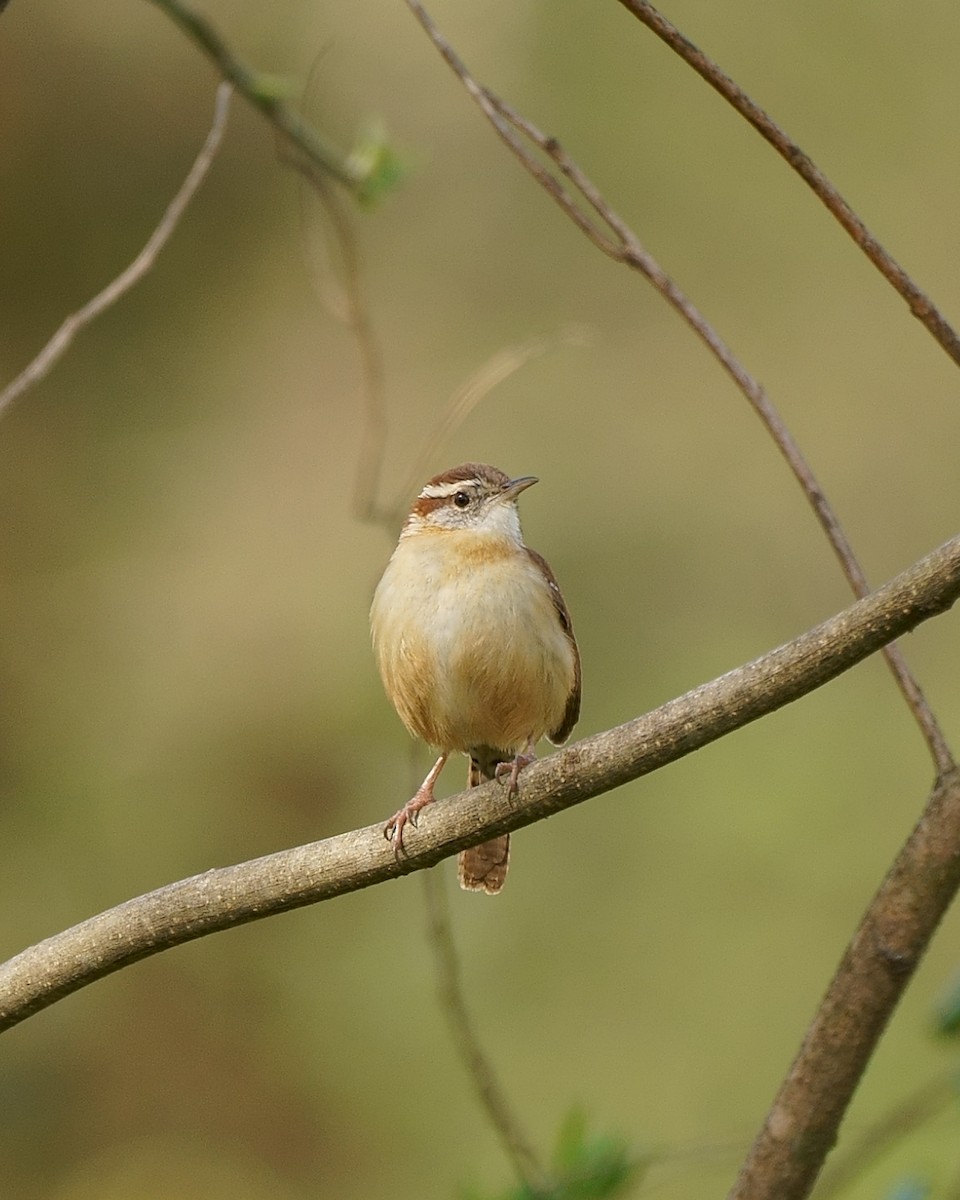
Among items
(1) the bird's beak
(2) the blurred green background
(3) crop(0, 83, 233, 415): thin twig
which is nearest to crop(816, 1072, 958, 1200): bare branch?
(1) the bird's beak

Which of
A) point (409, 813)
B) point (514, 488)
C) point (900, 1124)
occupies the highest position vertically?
point (514, 488)

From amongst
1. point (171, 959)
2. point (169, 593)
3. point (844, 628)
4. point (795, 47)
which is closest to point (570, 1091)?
point (171, 959)

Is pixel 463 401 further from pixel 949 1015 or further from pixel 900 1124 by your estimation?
pixel 900 1124

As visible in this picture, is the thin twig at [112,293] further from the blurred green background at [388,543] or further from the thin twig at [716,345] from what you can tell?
the blurred green background at [388,543]

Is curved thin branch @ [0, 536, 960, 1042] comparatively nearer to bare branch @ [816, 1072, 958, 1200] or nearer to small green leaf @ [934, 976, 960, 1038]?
small green leaf @ [934, 976, 960, 1038]

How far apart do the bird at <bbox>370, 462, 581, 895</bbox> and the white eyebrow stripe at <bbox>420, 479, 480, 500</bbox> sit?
90mm

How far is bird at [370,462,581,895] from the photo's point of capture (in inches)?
138

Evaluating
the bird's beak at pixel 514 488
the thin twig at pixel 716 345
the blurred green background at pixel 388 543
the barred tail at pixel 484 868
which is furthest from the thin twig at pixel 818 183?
the blurred green background at pixel 388 543

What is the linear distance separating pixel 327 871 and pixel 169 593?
21.3 feet

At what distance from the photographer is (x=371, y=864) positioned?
242 cm

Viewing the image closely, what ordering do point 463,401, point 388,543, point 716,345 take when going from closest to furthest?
point 716,345 → point 463,401 → point 388,543

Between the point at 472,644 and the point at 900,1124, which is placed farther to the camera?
the point at 472,644

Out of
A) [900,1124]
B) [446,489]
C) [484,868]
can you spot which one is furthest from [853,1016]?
[446,489]

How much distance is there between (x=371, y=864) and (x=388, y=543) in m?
5.72
